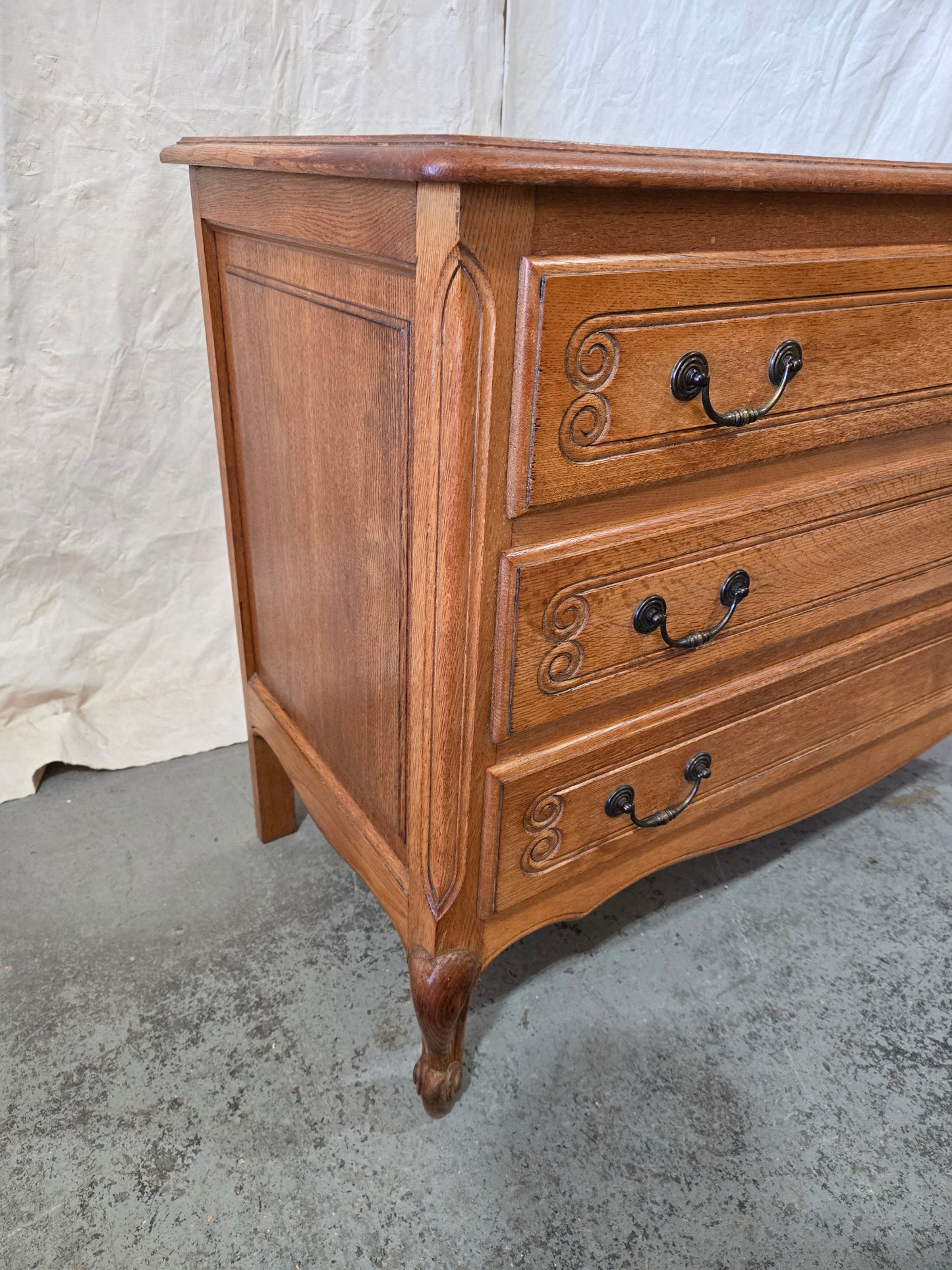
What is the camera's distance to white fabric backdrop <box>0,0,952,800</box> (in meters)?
1.26

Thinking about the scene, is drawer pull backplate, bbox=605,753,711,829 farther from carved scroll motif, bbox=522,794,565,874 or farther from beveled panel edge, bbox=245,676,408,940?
beveled panel edge, bbox=245,676,408,940

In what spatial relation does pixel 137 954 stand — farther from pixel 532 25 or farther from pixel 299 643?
pixel 532 25

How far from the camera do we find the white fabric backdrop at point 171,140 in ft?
4.15

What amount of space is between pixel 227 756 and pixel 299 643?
2.04 ft

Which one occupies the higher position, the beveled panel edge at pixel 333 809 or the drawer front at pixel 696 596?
the drawer front at pixel 696 596

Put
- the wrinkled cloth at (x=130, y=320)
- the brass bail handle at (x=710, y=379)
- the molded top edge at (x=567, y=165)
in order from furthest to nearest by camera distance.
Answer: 1. the wrinkled cloth at (x=130, y=320)
2. the brass bail handle at (x=710, y=379)
3. the molded top edge at (x=567, y=165)

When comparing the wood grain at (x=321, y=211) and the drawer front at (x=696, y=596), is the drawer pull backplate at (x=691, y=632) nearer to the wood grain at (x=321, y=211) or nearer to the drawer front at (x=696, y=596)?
the drawer front at (x=696, y=596)

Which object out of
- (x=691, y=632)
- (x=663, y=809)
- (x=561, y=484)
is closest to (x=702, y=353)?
(x=561, y=484)

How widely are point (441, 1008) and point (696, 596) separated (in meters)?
0.45

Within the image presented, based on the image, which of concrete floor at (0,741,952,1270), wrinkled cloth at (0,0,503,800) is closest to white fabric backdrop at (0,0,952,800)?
wrinkled cloth at (0,0,503,800)

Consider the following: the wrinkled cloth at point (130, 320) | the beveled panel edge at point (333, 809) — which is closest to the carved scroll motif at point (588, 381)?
the beveled panel edge at point (333, 809)

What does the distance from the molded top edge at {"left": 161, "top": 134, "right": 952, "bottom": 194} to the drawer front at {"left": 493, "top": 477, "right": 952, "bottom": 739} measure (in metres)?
0.26

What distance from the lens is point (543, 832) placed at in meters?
0.86

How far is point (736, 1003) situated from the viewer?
1153mm
